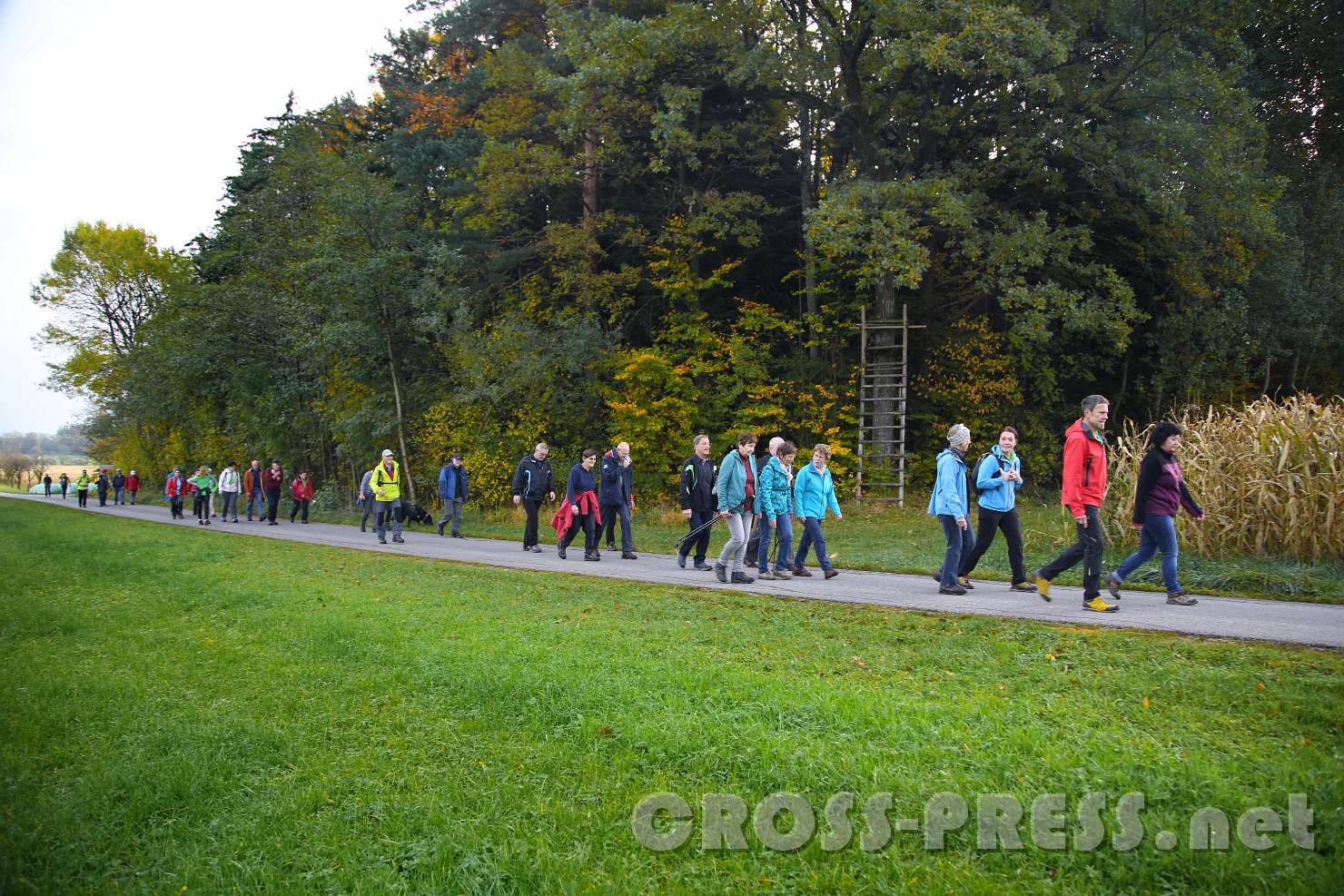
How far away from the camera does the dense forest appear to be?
21.4m

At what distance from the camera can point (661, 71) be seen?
25.6 m

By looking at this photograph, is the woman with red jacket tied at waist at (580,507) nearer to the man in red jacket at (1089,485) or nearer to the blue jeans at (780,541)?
the blue jeans at (780,541)

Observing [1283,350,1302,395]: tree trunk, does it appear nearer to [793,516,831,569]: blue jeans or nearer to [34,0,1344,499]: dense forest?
[34,0,1344,499]: dense forest

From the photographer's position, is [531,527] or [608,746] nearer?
[608,746]

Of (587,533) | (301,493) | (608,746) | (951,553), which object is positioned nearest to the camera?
(608,746)

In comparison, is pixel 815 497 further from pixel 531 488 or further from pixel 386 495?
pixel 386 495

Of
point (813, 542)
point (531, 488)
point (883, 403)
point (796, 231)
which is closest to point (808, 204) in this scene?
point (796, 231)

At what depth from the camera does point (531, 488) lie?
1752 cm

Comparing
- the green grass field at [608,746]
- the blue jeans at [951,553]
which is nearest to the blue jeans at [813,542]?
the blue jeans at [951,553]

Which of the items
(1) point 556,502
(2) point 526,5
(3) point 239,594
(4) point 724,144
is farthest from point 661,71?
(3) point 239,594

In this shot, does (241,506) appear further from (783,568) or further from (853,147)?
(783,568)

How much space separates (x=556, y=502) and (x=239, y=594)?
50.2 feet

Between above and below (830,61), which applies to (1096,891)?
below

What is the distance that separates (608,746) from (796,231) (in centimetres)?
2591
